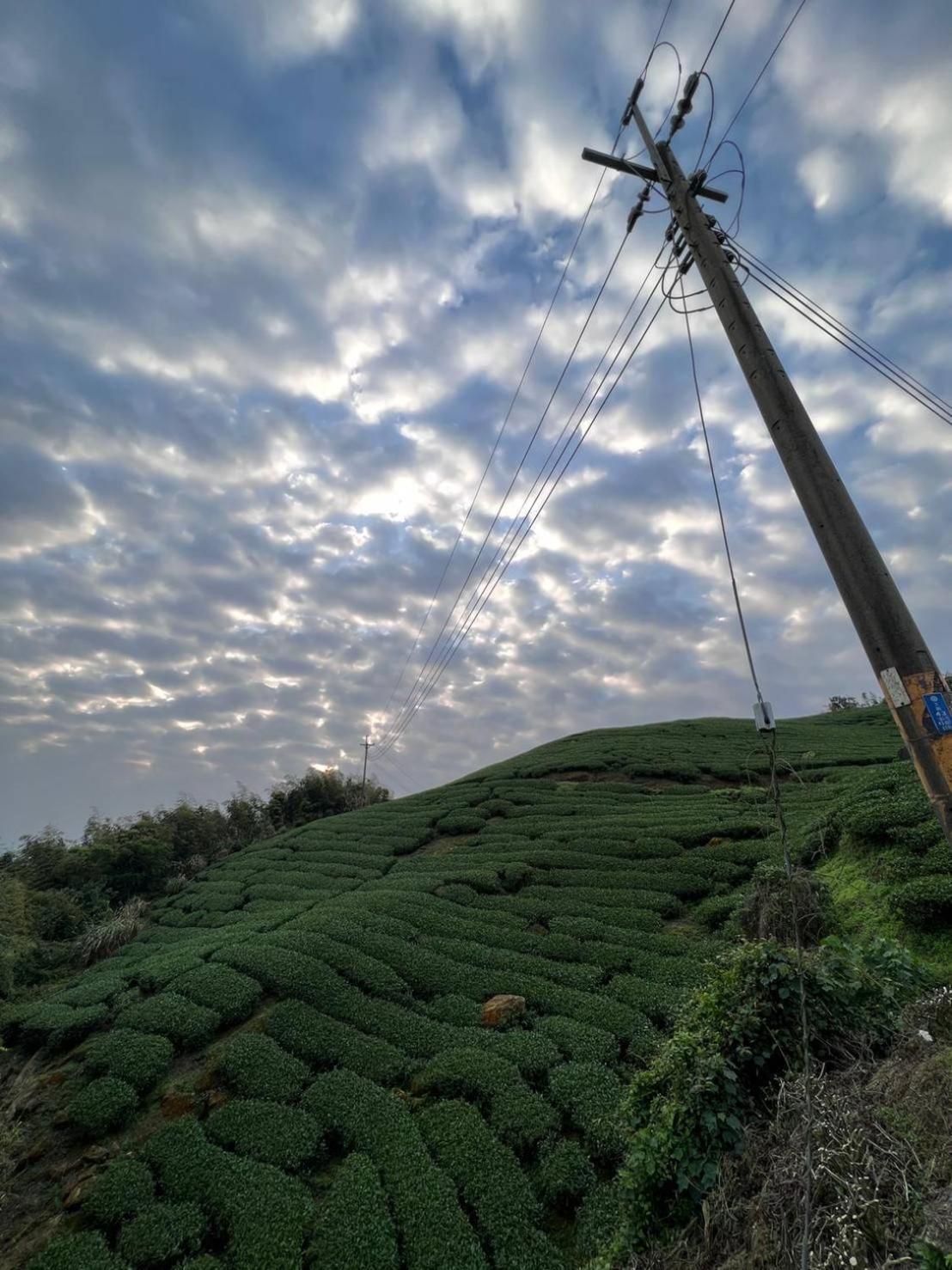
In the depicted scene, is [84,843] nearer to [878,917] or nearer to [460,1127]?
[460,1127]

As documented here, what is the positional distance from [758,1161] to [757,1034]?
50.0 inches

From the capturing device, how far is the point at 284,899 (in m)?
20.8

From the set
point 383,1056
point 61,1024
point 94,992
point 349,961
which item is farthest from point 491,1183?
point 94,992

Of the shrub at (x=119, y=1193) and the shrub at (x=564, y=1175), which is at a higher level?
the shrub at (x=119, y=1193)

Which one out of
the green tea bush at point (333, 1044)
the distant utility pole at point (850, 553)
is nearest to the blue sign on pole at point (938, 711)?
the distant utility pole at point (850, 553)

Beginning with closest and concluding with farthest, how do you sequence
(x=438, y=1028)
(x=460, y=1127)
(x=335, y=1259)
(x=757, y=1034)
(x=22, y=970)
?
(x=757, y=1034) → (x=335, y=1259) → (x=460, y=1127) → (x=438, y=1028) → (x=22, y=970)

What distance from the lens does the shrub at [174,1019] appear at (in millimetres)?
11719

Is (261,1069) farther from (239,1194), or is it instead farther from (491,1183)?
(491,1183)

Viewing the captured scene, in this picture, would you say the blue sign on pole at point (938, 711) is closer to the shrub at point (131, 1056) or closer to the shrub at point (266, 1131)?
the shrub at point (266, 1131)

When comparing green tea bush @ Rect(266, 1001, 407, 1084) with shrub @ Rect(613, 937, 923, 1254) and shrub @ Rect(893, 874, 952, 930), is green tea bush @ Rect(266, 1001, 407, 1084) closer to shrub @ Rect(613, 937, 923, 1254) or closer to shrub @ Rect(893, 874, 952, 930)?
shrub @ Rect(613, 937, 923, 1254)

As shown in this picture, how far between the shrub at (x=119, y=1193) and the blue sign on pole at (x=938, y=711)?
1123 centimetres

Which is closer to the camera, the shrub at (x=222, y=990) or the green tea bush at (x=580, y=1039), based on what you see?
the green tea bush at (x=580, y=1039)

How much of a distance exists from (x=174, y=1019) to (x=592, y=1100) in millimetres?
8858

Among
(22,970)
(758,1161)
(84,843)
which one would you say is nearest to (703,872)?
(758,1161)
